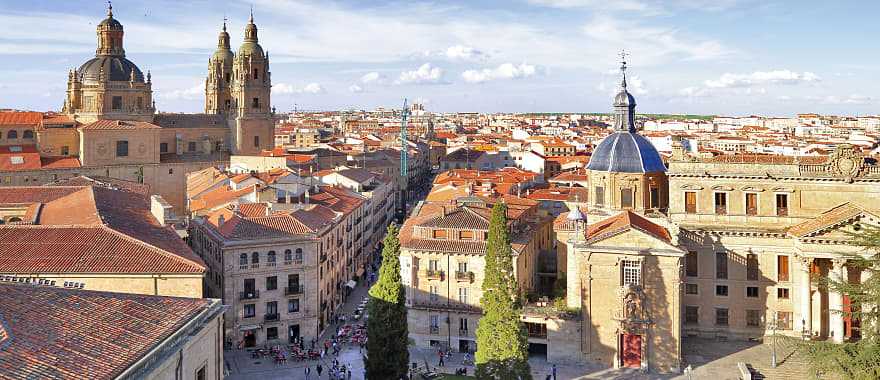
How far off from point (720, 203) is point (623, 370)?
38.9ft

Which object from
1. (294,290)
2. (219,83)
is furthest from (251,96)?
(294,290)

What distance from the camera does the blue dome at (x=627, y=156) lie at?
48781 mm

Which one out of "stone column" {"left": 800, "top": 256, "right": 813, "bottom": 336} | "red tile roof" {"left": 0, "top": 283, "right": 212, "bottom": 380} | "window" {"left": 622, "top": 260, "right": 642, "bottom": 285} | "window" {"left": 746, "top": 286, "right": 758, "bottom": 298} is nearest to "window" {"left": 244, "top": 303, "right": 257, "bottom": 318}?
"window" {"left": 622, "top": 260, "right": 642, "bottom": 285}

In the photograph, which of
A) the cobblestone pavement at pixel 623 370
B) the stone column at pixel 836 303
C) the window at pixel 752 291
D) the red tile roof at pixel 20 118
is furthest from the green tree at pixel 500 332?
the red tile roof at pixel 20 118

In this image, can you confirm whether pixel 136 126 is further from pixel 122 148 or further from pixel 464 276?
pixel 464 276

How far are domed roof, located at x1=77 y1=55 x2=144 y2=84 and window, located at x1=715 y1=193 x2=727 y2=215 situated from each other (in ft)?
227

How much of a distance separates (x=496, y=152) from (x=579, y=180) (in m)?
51.9

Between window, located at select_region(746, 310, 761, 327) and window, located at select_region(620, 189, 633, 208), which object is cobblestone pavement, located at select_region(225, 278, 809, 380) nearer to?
window, located at select_region(746, 310, 761, 327)

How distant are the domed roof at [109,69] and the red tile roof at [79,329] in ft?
244

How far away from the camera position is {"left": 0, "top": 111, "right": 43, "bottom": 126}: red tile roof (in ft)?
273

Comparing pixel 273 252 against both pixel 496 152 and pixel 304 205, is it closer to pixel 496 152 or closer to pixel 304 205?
pixel 304 205

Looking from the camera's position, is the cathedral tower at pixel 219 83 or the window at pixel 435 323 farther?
the cathedral tower at pixel 219 83

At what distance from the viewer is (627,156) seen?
161 ft

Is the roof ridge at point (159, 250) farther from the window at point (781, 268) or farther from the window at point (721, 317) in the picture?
the window at point (781, 268)
